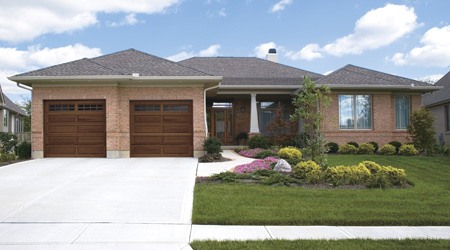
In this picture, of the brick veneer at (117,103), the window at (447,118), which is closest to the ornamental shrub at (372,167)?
the brick veneer at (117,103)

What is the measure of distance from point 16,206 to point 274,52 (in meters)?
22.6

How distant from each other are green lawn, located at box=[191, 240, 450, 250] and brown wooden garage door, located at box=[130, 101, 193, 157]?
10.9 metres

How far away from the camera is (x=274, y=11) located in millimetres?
15547

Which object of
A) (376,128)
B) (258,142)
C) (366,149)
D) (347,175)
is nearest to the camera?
(347,175)

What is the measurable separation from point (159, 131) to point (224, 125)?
273 inches

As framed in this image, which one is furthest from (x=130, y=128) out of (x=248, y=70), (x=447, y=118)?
(x=447, y=118)

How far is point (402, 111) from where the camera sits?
20312 mm

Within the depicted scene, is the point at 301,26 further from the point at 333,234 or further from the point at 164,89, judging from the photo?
the point at 333,234

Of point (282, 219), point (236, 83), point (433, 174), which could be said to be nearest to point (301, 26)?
point (236, 83)

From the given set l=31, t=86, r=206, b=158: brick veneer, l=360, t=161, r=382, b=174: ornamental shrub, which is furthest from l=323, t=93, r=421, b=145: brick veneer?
l=360, t=161, r=382, b=174: ornamental shrub

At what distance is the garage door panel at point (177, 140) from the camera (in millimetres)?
16484

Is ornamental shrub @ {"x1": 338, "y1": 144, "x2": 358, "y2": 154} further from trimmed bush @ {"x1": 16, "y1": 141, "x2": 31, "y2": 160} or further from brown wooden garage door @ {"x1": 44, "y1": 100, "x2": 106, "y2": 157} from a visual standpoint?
trimmed bush @ {"x1": 16, "y1": 141, "x2": 31, "y2": 160}

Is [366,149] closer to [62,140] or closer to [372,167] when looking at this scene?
[372,167]

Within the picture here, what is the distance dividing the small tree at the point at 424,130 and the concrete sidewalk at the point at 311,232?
12.1 meters
